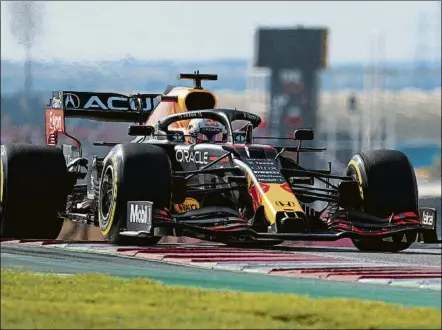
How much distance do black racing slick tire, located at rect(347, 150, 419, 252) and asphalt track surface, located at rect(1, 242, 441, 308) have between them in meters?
0.38

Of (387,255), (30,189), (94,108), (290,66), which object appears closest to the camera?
(387,255)

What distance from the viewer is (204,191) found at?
65.8 ft

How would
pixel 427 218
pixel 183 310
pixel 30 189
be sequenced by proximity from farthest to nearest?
pixel 30 189 < pixel 427 218 < pixel 183 310

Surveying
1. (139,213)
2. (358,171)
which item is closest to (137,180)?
(139,213)

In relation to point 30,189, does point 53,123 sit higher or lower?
higher

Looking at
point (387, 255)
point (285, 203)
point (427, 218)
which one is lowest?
point (387, 255)

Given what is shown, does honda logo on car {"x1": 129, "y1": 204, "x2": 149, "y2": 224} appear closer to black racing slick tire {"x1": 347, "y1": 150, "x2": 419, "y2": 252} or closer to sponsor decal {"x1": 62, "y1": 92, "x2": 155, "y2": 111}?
black racing slick tire {"x1": 347, "y1": 150, "x2": 419, "y2": 252}

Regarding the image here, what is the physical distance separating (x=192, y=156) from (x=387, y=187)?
2610mm

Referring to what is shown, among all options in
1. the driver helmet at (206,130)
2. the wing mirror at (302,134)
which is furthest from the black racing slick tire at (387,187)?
the driver helmet at (206,130)

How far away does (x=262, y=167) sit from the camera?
65.7 ft

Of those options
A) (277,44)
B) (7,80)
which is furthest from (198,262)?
(277,44)

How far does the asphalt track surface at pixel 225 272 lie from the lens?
47.6 feet

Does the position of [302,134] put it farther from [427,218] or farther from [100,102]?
[100,102]

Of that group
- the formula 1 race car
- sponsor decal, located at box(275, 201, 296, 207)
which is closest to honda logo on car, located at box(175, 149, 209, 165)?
the formula 1 race car
